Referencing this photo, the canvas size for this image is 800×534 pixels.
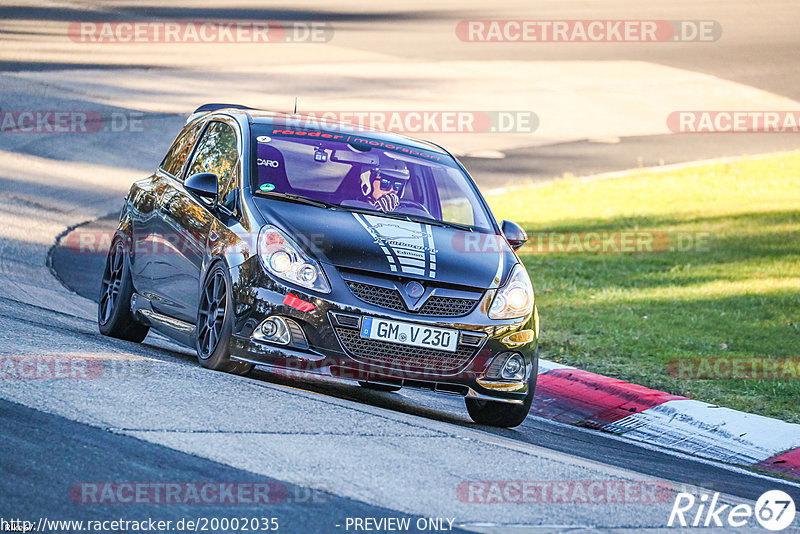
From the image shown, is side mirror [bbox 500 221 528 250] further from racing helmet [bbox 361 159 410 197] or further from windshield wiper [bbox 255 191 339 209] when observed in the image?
windshield wiper [bbox 255 191 339 209]

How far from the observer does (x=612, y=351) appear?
11328 millimetres

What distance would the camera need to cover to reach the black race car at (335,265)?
25.0 ft

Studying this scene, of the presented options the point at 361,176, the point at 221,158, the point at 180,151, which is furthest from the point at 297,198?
the point at 180,151

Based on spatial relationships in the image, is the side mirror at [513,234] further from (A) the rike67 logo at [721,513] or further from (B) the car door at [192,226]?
(A) the rike67 logo at [721,513]

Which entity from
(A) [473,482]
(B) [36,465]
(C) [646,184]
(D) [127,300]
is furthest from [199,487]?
(C) [646,184]

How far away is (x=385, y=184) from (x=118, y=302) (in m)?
2.37

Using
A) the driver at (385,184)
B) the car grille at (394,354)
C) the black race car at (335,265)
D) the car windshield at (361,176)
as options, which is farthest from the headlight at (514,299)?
the driver at (385,184)

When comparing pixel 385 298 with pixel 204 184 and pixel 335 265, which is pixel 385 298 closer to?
pixel 335 265

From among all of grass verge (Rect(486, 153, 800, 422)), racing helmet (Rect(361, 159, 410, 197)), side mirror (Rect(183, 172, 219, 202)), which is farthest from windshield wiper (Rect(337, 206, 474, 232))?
grass verge (Rect(486, 153, 800, 422))

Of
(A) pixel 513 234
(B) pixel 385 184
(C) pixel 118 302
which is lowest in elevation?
(C) pixel 118 302

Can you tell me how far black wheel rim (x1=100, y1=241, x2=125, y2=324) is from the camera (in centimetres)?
991

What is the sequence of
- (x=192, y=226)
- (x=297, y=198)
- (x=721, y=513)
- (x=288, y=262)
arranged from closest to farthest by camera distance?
(x=721, y=513)
(x=288, y=262)
(x=297, y=198)
(x=192, y=226)

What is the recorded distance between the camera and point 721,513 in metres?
6.34

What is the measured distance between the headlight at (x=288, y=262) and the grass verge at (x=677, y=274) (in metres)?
3.68
